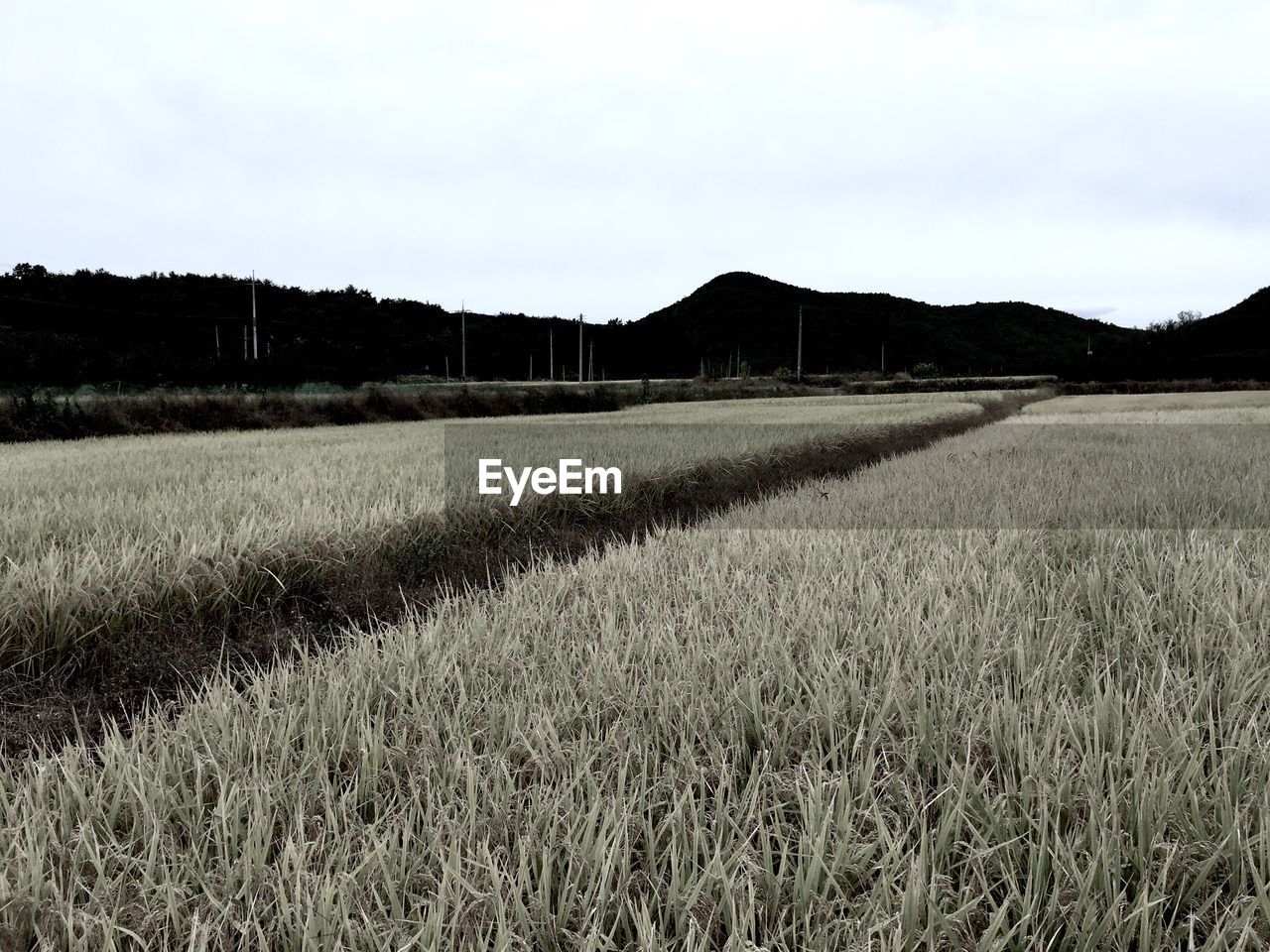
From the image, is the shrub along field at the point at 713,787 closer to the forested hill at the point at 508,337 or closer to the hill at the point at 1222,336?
the forested hill at the point at 508,337

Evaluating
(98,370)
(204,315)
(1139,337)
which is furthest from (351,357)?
(1139,337)

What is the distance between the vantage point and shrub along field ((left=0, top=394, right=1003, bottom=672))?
2521 millimetres

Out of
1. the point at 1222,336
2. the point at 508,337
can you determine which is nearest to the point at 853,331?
the point at 1222,336

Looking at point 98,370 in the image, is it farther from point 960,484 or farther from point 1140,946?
point 1140,946

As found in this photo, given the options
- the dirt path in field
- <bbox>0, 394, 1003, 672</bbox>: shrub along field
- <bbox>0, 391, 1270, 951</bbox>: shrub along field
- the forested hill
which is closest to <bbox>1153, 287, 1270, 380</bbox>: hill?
the forested hill

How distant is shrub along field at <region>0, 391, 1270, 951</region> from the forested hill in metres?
18.5

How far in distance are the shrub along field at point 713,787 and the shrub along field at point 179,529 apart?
1.31 metres

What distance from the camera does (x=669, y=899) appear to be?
2.98 ft

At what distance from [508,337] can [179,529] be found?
59666 mm

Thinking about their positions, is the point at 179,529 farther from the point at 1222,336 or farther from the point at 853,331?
the point at 853,331

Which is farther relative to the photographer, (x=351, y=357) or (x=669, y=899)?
(x=351, y=357)

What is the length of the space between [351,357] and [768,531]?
39.1m

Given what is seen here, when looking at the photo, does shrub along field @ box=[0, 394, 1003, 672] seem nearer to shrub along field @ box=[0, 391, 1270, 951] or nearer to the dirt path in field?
the dirt path in field

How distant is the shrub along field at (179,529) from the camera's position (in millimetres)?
2521
